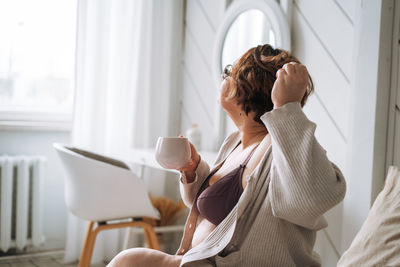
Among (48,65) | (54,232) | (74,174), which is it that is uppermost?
(48,65)

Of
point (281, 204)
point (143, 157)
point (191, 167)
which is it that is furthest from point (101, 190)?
point (281, 204)

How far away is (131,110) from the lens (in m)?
2.69

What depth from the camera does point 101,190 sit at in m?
1.96

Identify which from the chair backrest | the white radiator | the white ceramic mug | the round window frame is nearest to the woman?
the white ceramic mug

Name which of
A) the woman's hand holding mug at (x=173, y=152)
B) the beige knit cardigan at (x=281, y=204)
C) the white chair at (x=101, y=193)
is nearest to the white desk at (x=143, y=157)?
the white chair at (x=101, y=193)

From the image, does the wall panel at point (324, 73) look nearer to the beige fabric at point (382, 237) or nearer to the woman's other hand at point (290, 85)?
the beige fabric at point (382, 237)

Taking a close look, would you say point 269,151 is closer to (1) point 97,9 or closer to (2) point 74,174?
(2) point 74,174

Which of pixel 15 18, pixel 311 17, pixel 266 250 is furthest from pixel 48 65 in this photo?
pixel 266 250

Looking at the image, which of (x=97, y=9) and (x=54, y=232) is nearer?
(x=97, y=9)

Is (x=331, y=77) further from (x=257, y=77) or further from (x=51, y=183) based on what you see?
(x=51, y=183)

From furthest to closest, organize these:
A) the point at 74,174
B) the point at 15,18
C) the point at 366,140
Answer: the point at 15,18 → the point at 74,174 → the point at 366,140

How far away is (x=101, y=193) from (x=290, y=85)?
1.33m

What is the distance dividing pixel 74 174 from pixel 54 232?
117 cm

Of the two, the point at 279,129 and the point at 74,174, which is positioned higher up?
the point at 279,129
